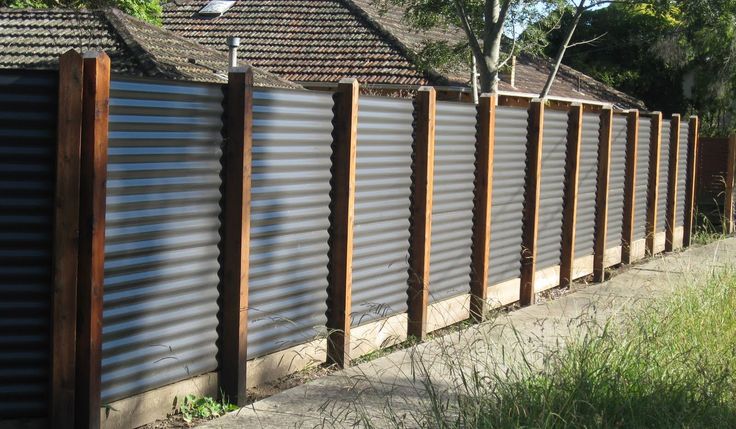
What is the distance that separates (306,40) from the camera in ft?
100

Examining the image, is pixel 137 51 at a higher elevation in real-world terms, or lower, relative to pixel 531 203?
higher

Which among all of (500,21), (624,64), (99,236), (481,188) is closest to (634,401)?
(99,236)

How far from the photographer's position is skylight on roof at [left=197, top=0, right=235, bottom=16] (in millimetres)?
32938

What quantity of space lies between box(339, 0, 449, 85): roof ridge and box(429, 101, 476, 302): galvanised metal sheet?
16.9 m

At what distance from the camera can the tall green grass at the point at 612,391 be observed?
5246 mm

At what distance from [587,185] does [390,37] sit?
17.6 meters

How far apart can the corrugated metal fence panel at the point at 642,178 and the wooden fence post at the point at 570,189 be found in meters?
2.74

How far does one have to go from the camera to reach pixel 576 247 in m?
12.2

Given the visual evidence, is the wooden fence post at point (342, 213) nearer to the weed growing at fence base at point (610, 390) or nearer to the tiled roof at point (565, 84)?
the weed growing at fence base at point (610, 390)

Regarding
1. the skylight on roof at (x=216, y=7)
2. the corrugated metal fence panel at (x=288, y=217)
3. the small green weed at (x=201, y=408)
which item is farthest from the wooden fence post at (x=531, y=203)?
the skylight on roof at (x=216, y=7)

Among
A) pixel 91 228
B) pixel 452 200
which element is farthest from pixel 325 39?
pixel 91 228

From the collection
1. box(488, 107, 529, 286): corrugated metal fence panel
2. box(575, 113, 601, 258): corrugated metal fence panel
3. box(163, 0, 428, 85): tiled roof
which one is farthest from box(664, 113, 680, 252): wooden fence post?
box(163, 0, 428, 85): tiled roof

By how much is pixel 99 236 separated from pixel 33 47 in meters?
17.3

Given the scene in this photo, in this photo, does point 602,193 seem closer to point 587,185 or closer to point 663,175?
point 587,185
